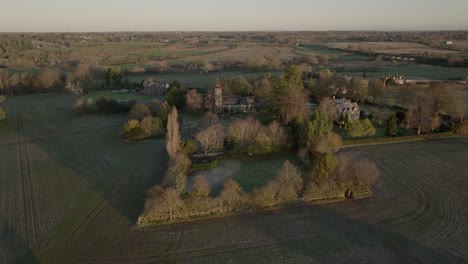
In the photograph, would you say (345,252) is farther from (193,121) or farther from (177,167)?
(193,121)

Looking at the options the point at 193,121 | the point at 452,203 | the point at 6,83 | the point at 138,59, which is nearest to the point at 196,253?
the point at 452,203

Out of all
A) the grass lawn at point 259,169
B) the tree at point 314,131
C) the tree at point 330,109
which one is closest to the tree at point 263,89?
the tree at point 330,109

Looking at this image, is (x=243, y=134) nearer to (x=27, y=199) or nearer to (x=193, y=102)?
(x=193, y=102)

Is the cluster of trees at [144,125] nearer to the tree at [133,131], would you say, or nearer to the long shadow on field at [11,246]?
the tree at [133,131]

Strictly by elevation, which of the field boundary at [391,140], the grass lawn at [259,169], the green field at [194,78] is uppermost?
the green field at [194,78]

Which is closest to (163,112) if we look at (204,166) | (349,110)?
(204,166)
